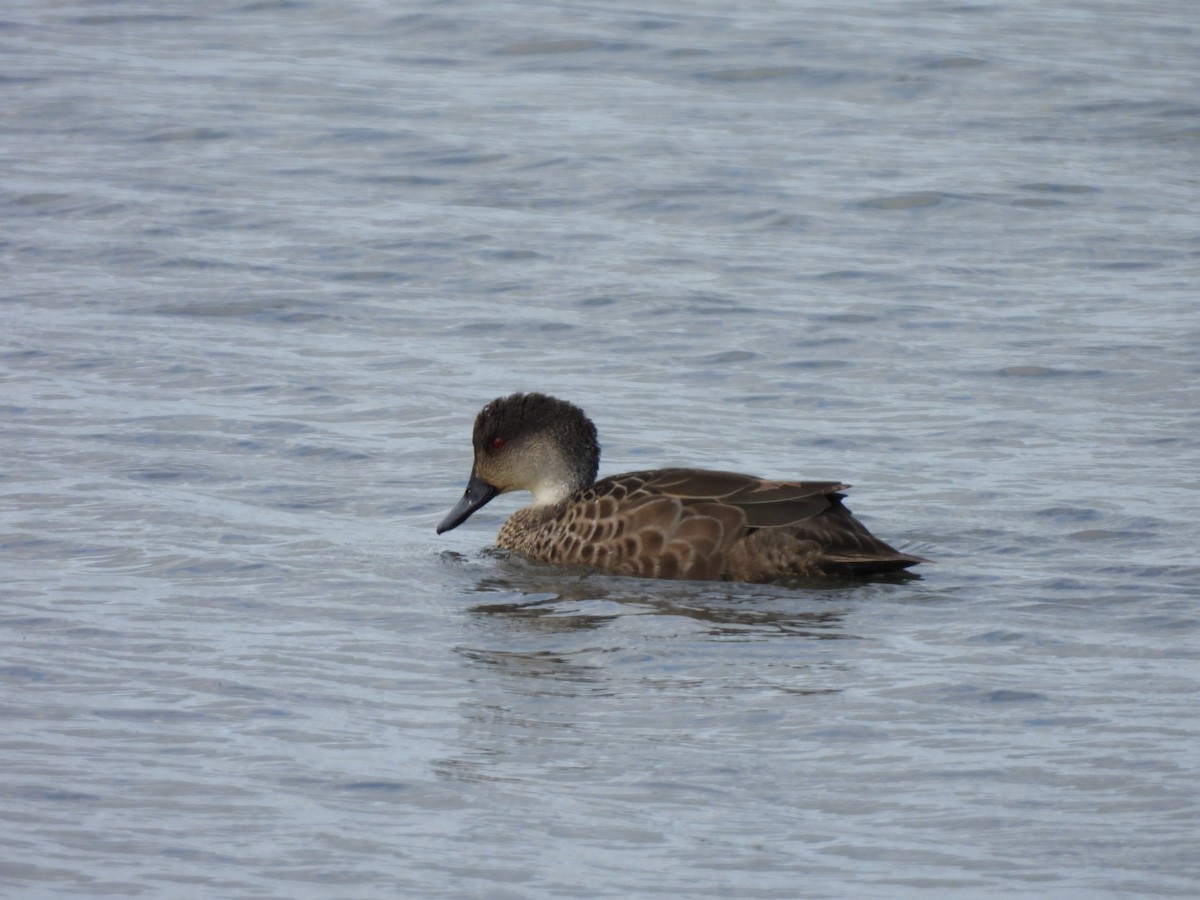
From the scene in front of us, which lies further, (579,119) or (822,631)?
(579,119)

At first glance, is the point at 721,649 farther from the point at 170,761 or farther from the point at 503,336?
the point at 503,336

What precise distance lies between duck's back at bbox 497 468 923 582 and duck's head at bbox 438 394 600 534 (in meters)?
0.71

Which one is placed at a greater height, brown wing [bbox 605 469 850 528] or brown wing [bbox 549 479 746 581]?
brown wing [bbox 605 469 850 528]

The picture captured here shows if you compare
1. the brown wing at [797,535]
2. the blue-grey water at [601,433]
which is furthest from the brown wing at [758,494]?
the blue-grey water at [601,433]

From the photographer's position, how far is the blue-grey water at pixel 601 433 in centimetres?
633

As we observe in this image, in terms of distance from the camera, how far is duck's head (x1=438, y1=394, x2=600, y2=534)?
406 inches

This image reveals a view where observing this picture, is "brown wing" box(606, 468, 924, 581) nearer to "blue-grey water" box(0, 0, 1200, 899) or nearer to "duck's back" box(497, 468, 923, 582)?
"duck's back" box(497, 468, 923, 582)

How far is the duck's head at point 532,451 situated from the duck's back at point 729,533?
71 centimetres

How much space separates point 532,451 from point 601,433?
1510 millimetres

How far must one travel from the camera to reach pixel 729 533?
30.5ft

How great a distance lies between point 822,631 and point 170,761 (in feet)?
9.23

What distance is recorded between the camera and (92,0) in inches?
1017

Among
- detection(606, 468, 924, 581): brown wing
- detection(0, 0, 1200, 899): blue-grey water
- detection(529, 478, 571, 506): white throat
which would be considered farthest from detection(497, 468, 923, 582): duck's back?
detection(529, 478, 571, 506): white throat

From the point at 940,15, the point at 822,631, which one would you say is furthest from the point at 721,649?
the point at 940,15
